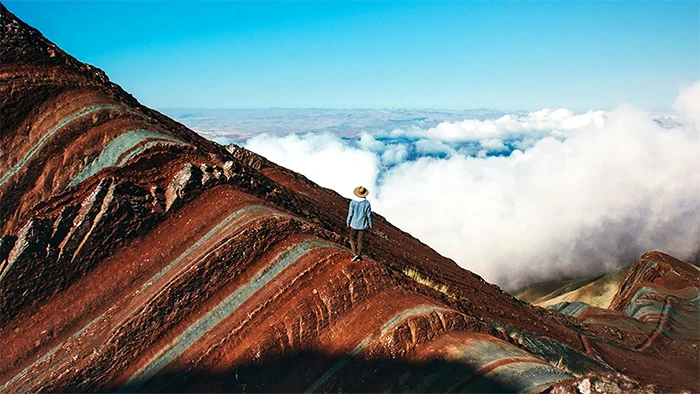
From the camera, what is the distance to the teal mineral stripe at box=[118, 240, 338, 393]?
28.8 feet

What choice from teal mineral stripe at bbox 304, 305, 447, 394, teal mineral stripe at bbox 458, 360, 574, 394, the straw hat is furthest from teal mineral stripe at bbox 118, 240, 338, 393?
teal mineral stripe at bbox 458, 360, 574, 394

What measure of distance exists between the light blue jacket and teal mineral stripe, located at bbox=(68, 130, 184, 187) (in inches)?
191

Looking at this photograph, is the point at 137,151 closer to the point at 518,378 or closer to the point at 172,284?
the point at 172,284

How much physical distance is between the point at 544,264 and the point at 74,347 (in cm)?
18837

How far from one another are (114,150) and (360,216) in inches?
246

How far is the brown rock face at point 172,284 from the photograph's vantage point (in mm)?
8734

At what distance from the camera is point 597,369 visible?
13.8m

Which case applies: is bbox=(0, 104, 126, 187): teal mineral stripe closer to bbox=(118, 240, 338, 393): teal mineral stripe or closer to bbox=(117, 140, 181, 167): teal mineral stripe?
bbox=(117, 140, 181, 167): teal mineral stripe

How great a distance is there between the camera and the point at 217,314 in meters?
9.52

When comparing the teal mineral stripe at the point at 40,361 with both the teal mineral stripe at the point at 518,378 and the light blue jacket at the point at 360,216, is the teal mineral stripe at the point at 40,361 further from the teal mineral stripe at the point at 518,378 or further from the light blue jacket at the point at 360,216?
the teal mineral stripe at the point at 518,378

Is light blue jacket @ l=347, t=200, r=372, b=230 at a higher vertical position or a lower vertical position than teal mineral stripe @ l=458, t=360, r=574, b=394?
higher

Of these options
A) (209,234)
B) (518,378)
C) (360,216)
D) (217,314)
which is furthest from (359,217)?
(518,378)

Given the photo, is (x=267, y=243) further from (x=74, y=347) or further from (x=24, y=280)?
(x=24, y=280)

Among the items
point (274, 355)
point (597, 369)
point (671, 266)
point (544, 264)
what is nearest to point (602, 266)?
point (544, 264)
